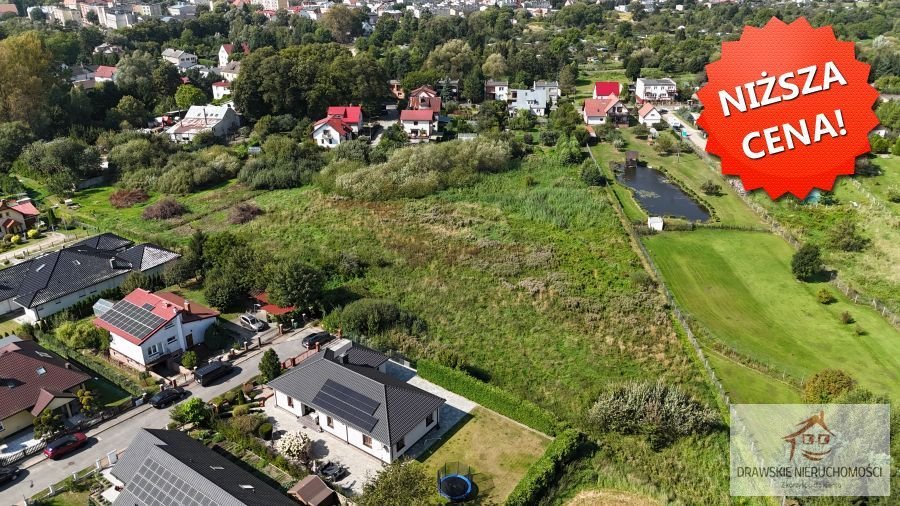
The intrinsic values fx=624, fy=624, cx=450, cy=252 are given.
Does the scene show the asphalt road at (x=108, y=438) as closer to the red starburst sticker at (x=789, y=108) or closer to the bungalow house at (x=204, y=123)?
the red starburst sticker at (x=789, y=108)

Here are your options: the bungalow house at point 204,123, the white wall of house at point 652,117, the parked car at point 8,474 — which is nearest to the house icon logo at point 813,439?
the parked car at point 8,474

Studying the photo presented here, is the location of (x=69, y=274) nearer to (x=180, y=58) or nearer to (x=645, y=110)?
(x=645, y=110)

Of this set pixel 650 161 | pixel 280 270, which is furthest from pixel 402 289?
pixel 650 161

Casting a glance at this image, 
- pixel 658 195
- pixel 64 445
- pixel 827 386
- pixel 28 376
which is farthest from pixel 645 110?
pixel 64 445

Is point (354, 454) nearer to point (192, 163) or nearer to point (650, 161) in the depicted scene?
point (192, 163)

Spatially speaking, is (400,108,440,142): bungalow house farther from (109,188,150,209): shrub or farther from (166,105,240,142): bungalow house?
(109,188,150,209): shrub
